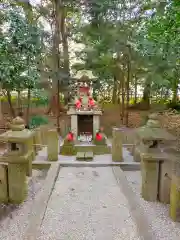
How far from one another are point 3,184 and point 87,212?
1.72m

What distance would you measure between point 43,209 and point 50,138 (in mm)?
2966

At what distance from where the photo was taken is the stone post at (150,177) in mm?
4434

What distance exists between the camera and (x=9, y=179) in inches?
171

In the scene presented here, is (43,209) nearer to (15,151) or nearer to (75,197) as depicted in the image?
(75,197)

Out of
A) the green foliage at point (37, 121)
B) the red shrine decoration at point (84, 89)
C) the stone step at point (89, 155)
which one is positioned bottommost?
the stone step at point (89, 155)

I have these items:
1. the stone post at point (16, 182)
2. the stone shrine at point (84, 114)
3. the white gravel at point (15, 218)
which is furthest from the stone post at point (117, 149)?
the stone post at point (16, 182)

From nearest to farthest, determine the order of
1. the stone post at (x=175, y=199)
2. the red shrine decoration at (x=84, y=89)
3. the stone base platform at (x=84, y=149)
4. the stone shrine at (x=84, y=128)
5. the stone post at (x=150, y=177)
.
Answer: the stone post at (x=175, y=199), the stone post at (x=150, y=177), the stone base platform at (x=84, y=149), the stone shrine at (x=84, y=128), the red shrine decoration at (x=84, y=89)

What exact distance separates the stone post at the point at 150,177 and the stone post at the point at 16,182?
244 centimetres

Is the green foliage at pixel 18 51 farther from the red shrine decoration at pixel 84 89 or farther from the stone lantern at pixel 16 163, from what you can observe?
the stone lantern at pixel 16 163

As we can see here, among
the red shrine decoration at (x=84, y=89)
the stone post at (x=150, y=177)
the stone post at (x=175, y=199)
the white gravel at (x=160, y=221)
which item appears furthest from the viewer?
the red shrine decoration at (x=84, y=89)

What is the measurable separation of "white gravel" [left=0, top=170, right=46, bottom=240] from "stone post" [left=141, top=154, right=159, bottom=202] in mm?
2302

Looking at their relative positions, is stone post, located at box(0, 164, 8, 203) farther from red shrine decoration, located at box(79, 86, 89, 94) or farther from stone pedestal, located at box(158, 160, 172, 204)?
red shrine decoration, located at box(79, 86, 89, 94)

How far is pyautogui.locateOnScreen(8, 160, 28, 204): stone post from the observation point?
14.2 feet

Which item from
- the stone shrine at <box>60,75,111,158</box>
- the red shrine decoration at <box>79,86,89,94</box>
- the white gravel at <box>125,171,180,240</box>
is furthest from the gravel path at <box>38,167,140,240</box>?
the red shrine decoration at <box>79,86,89,94</box>
